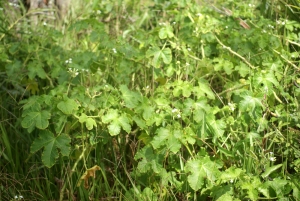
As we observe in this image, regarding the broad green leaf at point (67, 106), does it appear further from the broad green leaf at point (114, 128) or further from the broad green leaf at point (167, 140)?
the broad green leaf at point (167, 140)

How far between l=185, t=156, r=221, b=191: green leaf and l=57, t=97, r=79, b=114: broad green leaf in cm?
58

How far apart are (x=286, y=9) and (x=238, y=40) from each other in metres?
0.42

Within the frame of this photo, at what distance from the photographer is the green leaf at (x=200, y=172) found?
2.24 meters

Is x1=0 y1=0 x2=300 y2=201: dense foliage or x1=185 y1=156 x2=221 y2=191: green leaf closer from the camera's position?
x1=185 y1=156 x2=221 y2=191: green leaf

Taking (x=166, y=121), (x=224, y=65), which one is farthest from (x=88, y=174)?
→ (x=224, y=65)

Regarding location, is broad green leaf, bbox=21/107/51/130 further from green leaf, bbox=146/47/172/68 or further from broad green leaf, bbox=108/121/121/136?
green leaf, bbox=146/47/172/68

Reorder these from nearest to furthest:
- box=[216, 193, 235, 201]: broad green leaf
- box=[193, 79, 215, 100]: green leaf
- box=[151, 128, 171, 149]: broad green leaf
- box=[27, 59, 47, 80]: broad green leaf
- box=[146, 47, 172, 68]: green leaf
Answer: box=[216, 193, 235, 201]: broad green leaf → box=[151, 128, 171, 149]: broad green leaf → box=[193, 79, 215, 100]: green leaf → box=[146, 47, 172, 68]: green leaf → box=[27, 59, 47, 80]: broad green leaf

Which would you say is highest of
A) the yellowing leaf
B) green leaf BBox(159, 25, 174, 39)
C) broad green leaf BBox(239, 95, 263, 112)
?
green leaf BBox(159, 25, 174, 39)

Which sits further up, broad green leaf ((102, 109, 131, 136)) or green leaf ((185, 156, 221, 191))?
broad green leaf ((102, 109, 131, 136))

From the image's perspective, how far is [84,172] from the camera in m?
2.59

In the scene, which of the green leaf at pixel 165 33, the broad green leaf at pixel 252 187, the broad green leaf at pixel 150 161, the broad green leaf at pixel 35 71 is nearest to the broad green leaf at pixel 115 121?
the broad green leaf at pixel 150 161

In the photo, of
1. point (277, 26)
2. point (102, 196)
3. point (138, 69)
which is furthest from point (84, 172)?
point (277, 26)

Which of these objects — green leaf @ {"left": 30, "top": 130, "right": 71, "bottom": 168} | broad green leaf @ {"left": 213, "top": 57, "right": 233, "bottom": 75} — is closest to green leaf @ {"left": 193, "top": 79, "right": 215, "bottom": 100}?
broad green leaf @ {"left": 213, "top": 57, "right": 233, "bottom": 75}

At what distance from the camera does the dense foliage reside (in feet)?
7.72
